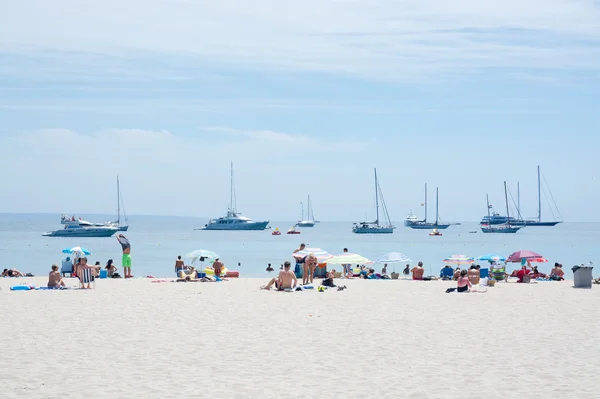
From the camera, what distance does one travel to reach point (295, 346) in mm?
12383

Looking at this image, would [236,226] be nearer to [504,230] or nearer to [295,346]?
[504,230]

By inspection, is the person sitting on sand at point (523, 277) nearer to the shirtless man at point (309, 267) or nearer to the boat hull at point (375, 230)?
the shirtless man at point (309, 267)

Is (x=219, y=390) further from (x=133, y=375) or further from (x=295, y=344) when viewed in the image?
(x=295, y=344)

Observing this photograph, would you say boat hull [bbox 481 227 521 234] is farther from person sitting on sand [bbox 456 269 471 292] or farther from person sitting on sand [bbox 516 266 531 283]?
person sitting on sand [bbox 456 269 471 292]

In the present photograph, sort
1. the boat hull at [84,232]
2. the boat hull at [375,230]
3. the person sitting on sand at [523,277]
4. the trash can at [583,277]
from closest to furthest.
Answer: the trash can at [583,277] < the person sitting on sand at [523,277] < the boat hull at [84,232] < the boat hull at [375,230]

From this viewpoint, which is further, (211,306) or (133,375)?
(211,306)

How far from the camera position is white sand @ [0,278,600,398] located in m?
9.29

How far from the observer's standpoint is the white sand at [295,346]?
30.5 ft

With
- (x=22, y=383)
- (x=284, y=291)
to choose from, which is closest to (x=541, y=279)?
(x=284, y=291)

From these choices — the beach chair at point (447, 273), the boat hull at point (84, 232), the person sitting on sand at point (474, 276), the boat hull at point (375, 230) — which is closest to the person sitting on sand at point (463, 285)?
the person sitting on sand at point (474, 276)

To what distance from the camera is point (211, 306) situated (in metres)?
18.4

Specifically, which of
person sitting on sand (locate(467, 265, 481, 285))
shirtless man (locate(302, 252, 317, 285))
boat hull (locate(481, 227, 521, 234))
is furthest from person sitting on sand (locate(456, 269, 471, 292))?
boat hull (locate(481, 227, 521, 234))

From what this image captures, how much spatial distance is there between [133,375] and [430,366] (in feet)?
13.3

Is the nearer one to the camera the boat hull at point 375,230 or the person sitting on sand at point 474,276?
the person sitting on sand at point 474,276
